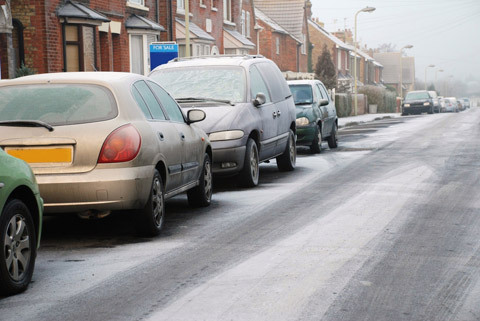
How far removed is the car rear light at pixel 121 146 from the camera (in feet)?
24.6

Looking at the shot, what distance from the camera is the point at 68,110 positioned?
770cm

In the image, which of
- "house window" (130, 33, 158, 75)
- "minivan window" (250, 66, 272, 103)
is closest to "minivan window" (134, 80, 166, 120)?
"minivan window" (250, 66, 272, 103)

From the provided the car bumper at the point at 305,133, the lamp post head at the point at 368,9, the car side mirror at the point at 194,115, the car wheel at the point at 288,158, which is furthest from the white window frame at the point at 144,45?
the lamp post head at the point at 368,9

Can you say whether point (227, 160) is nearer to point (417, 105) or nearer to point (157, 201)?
point (157, 201)

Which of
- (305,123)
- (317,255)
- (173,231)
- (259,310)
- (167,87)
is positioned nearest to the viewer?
(259,310)

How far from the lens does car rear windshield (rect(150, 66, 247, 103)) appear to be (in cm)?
1243

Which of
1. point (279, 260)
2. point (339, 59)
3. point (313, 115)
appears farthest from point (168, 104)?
point (339, 59)

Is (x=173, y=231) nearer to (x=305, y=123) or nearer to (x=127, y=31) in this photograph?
(x=305, y=123)

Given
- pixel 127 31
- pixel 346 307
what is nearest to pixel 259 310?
pixel 346 307

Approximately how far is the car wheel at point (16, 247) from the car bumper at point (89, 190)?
1.27 m

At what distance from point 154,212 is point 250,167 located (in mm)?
4050

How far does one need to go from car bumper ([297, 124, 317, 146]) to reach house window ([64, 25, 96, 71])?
33.7ft

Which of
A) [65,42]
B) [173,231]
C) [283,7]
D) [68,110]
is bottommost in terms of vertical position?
[173,231]

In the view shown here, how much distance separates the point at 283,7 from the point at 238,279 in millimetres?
65874
